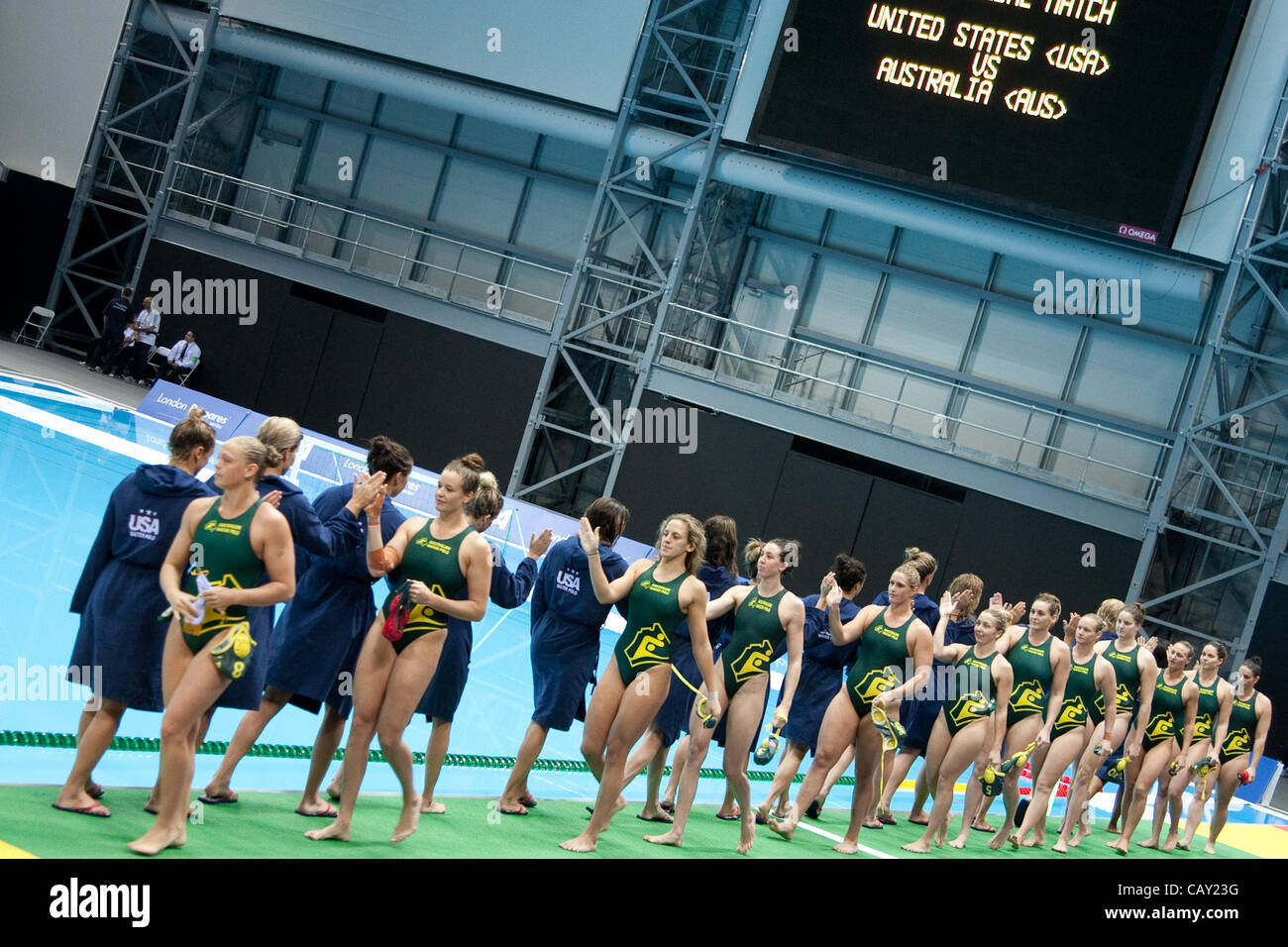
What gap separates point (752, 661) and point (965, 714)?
2.00 metres

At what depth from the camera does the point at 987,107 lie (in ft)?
54.6

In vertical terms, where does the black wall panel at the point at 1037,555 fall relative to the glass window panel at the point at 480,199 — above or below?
below

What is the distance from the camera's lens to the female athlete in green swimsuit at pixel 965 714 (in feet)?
27.4

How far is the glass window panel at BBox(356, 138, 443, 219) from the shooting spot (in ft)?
78.8

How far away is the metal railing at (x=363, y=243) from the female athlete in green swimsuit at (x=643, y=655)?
1601cm

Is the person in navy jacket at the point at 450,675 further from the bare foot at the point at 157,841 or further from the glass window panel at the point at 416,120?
the glass window panel at the point at 416,120

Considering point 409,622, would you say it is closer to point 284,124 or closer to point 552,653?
point 552,653

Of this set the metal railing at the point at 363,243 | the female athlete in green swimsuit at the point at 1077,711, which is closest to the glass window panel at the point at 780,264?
the metal railing at the point at 363,243

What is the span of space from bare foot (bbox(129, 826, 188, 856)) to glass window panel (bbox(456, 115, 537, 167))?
2022 cm

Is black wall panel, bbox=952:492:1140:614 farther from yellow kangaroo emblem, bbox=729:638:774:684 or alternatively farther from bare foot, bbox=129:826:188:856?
bare foot, bbox=129:826:188:856

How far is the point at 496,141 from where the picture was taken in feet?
78.1

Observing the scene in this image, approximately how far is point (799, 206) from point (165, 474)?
59.7 ft

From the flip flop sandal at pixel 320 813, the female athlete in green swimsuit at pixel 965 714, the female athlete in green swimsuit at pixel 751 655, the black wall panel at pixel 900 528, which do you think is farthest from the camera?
the black wall panel at pixel 900 528
